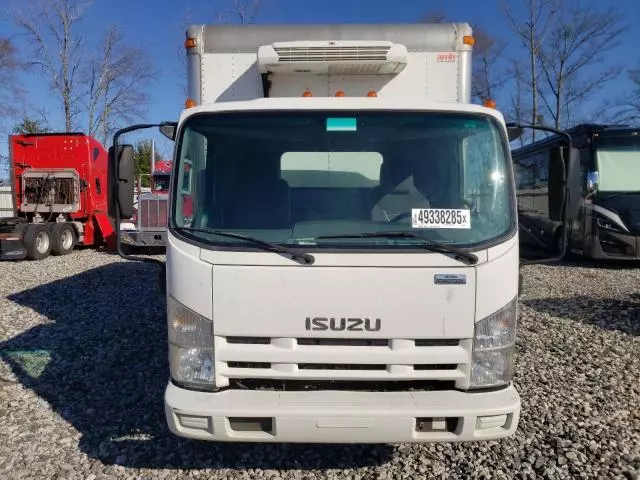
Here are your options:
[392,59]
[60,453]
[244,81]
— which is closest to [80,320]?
[60,453]

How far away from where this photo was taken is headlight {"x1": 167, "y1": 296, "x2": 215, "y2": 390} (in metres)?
2.75

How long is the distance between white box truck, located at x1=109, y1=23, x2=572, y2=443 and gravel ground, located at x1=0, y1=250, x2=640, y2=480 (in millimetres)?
747

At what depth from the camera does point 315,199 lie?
3.03 meters

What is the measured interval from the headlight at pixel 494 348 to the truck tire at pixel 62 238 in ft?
42.1

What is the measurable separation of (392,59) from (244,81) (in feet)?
3.83

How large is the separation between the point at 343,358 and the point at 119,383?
8.86 feet

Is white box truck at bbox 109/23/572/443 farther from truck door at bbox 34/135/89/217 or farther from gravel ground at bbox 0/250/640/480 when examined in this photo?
truck door at bbox 34/135/89/217

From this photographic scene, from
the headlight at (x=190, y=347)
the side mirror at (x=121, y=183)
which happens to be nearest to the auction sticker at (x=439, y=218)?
the headlight at (x=190, y=347)

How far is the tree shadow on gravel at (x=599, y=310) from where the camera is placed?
21.2ft

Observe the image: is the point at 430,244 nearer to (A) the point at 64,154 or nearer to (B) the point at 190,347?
(B) the point at 190,347

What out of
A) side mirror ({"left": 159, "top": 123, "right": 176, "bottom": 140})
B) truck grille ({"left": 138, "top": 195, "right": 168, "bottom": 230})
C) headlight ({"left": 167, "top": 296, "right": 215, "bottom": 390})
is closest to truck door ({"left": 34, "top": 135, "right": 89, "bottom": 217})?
truck grille ({"left": 138, "top": 195, "right": 168, "bottom": 230})

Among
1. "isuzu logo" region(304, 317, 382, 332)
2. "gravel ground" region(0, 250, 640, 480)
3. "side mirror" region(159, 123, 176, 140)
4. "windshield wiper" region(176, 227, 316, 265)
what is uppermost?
"side mirror" region(159, 123, 176, 140)

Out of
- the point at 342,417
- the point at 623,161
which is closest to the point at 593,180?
the point at 623,161

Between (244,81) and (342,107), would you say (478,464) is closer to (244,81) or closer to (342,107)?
(342,107)
